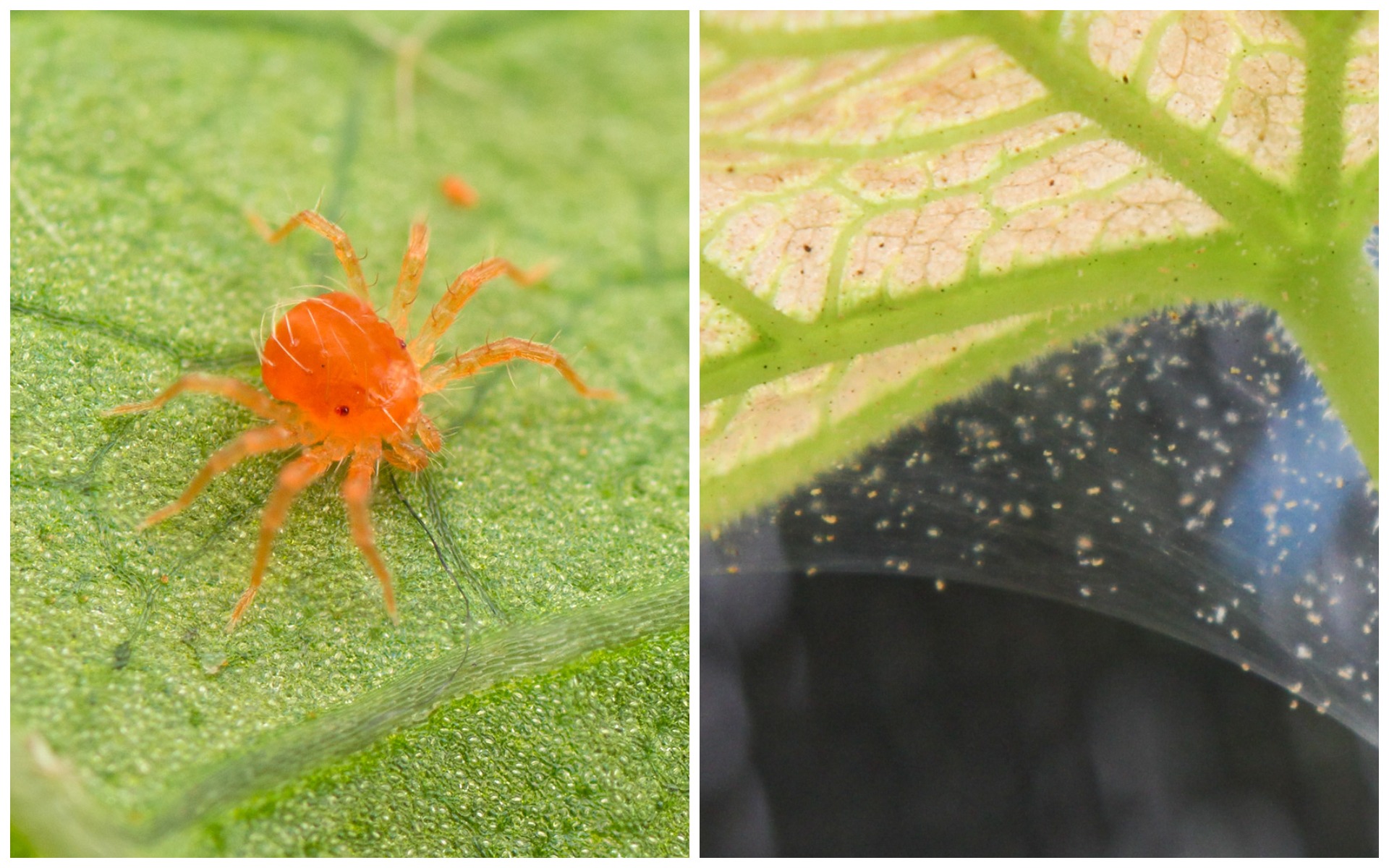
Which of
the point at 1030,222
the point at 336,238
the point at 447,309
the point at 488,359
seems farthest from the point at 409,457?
the point at 1030,222

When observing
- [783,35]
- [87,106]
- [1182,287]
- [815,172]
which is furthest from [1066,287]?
[87,106]

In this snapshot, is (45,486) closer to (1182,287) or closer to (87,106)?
(87,106)

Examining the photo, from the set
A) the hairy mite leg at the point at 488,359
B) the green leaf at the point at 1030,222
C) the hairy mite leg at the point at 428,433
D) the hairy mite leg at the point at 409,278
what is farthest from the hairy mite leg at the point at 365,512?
the green leaf at the point at 1030,222

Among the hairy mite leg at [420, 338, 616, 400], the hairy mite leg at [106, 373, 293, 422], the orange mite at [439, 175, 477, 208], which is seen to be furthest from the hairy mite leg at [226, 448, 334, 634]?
the orange mite at [439, 175, 477, 208]

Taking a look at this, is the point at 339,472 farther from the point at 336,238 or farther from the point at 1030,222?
the point at 1030,222

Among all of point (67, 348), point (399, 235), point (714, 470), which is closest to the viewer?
point (67, 348)

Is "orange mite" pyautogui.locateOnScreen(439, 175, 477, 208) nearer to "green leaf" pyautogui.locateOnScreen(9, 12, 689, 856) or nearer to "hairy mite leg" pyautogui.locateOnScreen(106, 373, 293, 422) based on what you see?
"green leaf" pyautogui.locateOnScreen(9, 12, 689, 856)
